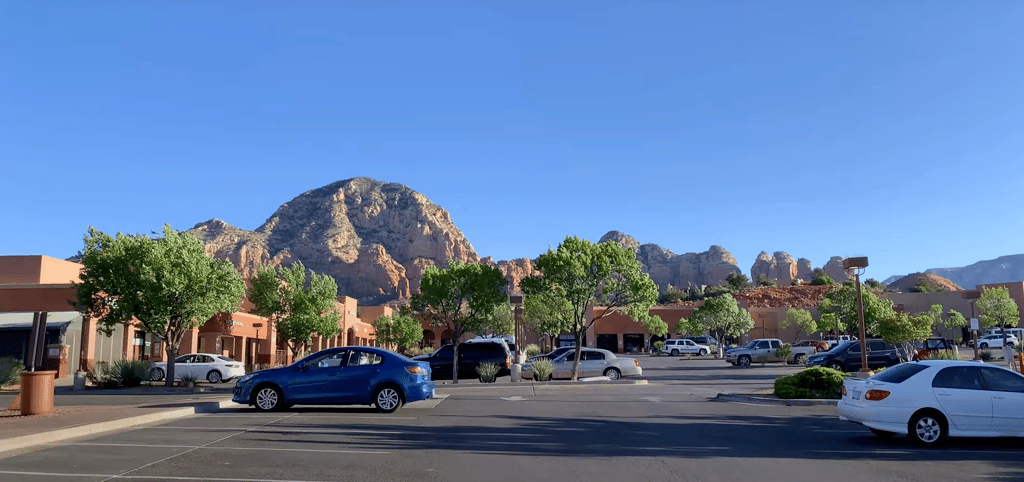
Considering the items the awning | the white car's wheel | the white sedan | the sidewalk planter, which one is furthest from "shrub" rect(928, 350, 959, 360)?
the awning

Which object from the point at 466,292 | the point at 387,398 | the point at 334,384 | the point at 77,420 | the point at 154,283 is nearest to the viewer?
the point at 77,420

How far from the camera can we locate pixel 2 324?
101ft

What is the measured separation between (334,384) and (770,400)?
1079 cm

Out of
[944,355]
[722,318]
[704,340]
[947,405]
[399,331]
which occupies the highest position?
[722,318]

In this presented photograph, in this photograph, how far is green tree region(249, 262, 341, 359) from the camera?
3872cm

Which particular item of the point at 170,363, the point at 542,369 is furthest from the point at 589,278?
the point at 170,363

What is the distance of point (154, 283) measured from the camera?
24.1 m

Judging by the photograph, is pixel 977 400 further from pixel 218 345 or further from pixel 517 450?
pixel 218 345

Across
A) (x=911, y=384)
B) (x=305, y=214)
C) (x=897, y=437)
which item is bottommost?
(x=897, y=437)

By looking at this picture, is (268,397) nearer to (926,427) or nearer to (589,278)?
(926,427)

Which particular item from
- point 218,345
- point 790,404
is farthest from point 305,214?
point 790,404

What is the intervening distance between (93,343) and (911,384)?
104 ft

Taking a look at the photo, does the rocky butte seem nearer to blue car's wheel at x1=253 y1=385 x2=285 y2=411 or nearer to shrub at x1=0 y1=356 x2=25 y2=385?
shrub at x1=0 y1=356 x2=25 y2=385

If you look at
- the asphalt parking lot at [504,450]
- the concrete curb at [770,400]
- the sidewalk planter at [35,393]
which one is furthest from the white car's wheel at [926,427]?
the sidewalk planter at [35,393]
